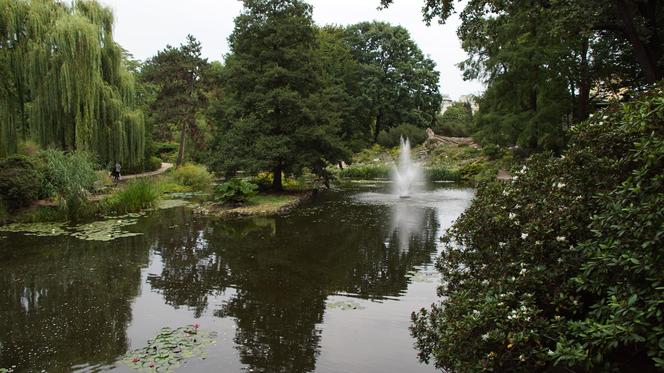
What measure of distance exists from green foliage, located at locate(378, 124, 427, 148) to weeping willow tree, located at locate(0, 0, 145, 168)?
28.0m

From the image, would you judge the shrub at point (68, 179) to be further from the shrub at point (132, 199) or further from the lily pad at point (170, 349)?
the lily pad at point (170, 349)

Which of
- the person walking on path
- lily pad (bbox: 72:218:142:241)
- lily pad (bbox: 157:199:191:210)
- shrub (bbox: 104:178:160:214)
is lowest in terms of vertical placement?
lily pad (bbox: 72:218:142:241)

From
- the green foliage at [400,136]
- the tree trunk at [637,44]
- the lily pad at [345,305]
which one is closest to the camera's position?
the lily pad at [345,305]

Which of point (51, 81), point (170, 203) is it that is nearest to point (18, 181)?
point (51, 81)

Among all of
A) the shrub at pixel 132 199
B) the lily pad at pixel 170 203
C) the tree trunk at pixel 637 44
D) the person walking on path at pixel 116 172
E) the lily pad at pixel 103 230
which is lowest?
the lily pad at pixel 103 230

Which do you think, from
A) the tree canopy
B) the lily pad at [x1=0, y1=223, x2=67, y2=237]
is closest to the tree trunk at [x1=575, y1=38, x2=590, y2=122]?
the tree canopy

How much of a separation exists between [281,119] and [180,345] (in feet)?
48.7

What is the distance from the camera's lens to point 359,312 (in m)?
7.04

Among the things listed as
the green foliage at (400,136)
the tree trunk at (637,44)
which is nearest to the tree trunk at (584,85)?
the tree trunk at (637,44)

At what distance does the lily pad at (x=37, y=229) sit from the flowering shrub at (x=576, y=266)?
1177 cm

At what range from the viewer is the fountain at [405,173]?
2758 centimetres

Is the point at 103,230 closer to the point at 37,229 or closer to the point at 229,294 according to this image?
the point at 37,229

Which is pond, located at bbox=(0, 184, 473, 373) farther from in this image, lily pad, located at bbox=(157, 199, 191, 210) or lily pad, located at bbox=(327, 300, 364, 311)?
lily pad, located at bbox=(157, 199, 191, 210)

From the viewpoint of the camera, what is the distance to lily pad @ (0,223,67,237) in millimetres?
12414
